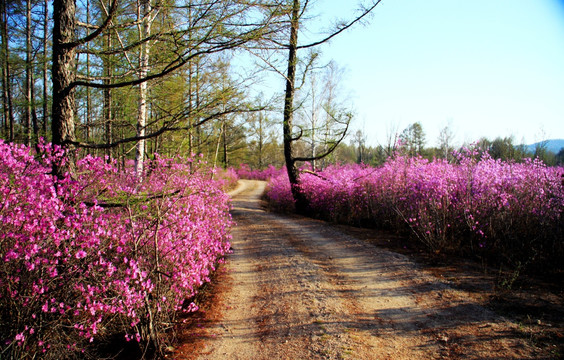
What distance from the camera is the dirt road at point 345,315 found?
3414 mm

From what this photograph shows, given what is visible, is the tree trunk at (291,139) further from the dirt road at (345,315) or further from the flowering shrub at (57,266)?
A: the flowering shrub at (57,266)

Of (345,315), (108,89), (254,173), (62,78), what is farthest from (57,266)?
(254,173)

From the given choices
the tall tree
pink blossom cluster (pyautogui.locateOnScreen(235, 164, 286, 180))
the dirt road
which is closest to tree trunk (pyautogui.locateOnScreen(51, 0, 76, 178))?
the tall tree

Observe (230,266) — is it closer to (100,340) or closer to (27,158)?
(100,340)

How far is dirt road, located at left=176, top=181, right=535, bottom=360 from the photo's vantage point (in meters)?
3.41

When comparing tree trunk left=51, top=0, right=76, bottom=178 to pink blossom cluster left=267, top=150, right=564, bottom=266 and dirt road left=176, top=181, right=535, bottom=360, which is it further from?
pink blossom cluster left=267, top=150, right=564, bottom=266

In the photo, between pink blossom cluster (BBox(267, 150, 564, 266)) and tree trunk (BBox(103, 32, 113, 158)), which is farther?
pink blossom cluster (BBox(267, 150, 564, 266))

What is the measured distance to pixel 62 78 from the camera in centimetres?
360

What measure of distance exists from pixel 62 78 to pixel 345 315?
4.90m

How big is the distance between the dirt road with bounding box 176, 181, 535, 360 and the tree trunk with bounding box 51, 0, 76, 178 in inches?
117

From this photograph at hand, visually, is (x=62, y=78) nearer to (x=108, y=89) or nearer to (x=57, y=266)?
(x=57, y=266)

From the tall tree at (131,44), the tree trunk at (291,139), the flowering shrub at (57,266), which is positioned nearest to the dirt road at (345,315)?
the flowering shrub at (57,266)

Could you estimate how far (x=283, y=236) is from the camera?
28.2ft

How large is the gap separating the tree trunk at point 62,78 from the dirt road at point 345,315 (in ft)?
9.73
